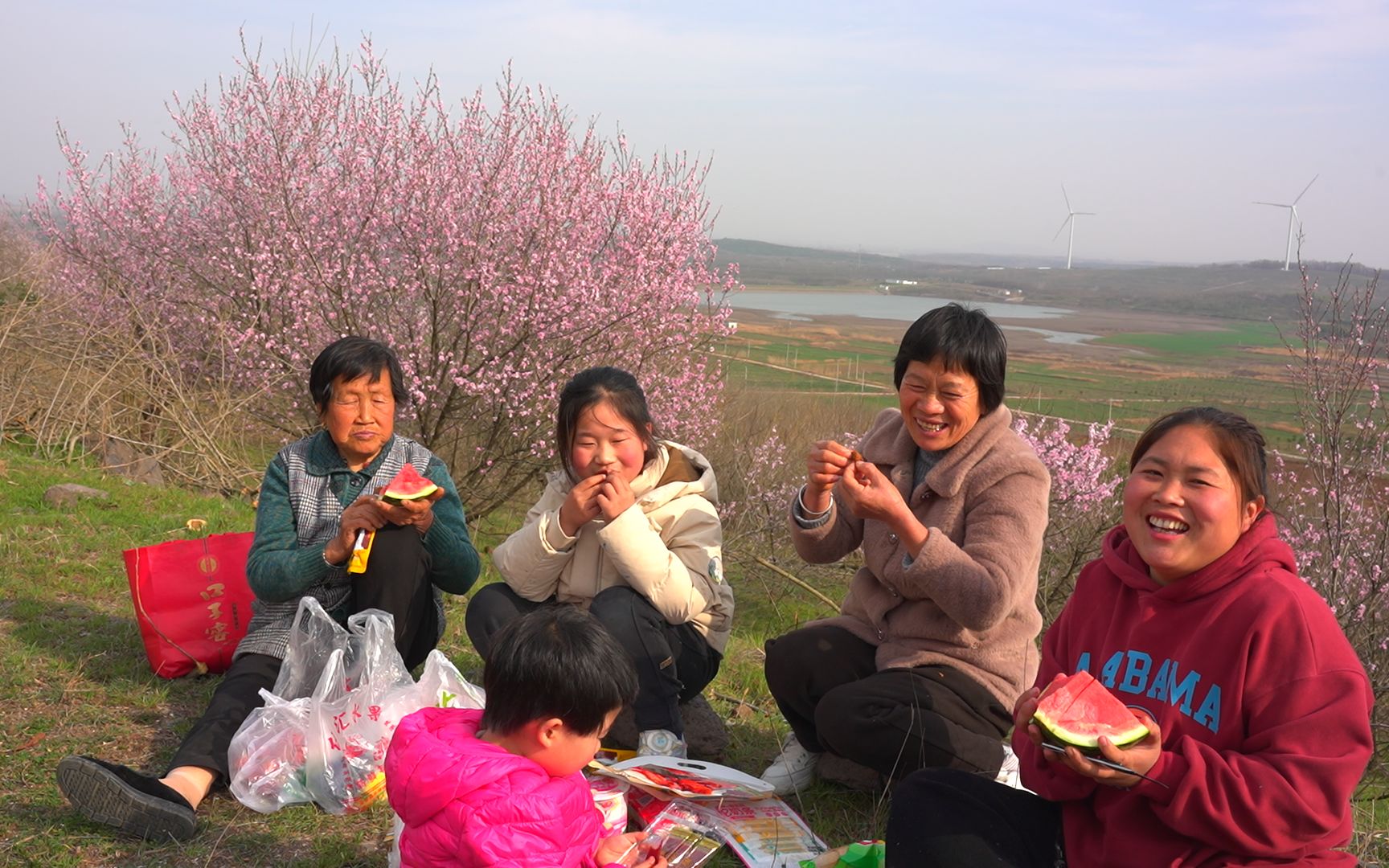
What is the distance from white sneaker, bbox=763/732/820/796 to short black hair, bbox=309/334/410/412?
5.98ft

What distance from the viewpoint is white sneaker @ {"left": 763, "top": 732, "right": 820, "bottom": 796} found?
354cm

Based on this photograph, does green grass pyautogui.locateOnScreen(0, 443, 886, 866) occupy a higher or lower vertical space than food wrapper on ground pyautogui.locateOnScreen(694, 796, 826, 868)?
lower

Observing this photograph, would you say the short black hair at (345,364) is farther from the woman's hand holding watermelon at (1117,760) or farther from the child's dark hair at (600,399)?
the woman's hand holding watermelon at (1117,760)

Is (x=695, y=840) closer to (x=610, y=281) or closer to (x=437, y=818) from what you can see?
(x=437, y=818)

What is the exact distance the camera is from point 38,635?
4.63 metres

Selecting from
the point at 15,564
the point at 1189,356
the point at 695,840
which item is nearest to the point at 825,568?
the point at 15,564

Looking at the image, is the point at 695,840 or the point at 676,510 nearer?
the point at 695,840

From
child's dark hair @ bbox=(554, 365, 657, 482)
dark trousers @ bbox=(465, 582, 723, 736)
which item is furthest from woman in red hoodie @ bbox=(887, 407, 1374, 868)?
child's dark hair @ bbox=(554, 365, 657, 482)

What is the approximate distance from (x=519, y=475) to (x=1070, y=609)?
7270mm

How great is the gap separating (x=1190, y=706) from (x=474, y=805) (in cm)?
146

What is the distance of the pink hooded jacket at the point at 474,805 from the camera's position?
2195mm

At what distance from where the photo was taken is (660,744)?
137 inches

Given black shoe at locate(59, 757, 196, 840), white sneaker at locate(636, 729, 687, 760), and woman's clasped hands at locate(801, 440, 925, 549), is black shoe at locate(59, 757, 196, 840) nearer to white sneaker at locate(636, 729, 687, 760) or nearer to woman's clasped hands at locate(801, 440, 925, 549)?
white sneaker at locate(636, 729, 687, 760)

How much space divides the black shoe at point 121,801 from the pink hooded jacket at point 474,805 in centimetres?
102
